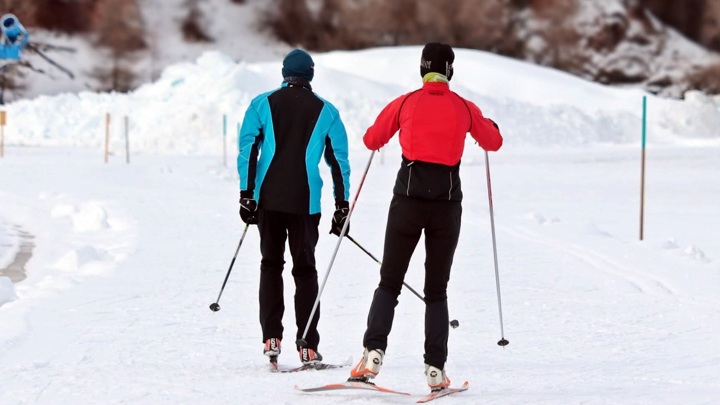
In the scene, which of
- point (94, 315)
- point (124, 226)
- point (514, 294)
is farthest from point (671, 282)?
point (124, 226)

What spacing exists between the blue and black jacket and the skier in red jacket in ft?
1.83

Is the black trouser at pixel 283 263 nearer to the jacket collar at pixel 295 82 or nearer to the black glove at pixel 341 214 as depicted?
the black glove at pixel 341 214

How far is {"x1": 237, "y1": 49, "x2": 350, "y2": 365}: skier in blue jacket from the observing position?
220 inches

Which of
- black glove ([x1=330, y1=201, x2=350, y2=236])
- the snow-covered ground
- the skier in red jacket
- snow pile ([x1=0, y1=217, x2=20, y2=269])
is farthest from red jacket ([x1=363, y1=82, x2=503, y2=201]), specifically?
snow pile ([x1=0, y1=217, x2=20, y2=269])

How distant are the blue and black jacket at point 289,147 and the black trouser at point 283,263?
0.10 meters

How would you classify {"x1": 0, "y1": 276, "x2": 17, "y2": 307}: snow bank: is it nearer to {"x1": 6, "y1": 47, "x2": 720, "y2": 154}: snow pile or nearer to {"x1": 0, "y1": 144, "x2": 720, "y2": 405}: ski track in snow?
{"x1": 0, "y1": 144, "x2": 720, "y2": 405}: ski track in snow

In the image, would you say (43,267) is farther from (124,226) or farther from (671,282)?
Result: (671,282)

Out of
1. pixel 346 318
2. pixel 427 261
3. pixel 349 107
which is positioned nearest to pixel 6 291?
pixel 346 318

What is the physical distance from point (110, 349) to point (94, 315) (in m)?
1.28

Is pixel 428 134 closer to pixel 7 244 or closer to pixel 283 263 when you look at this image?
pixel 283 263

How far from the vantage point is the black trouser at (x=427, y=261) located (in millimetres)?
5062

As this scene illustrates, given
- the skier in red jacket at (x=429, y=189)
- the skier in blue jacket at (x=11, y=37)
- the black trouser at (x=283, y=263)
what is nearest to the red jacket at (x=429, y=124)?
the skier in red jacket at (x=429, y=189)

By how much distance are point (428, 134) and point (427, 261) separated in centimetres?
60

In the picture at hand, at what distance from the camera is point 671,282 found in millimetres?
9672
